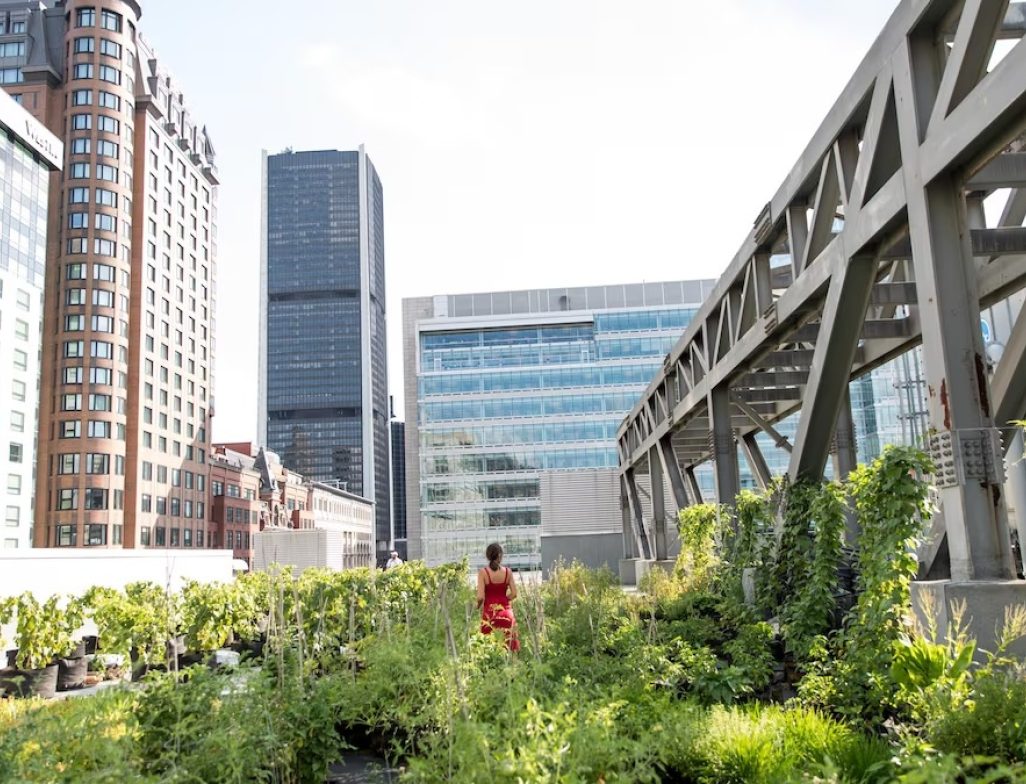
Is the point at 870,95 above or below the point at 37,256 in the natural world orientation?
below

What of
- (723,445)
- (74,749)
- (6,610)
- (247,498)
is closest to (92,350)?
(247,498)

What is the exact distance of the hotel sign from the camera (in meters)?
62.9

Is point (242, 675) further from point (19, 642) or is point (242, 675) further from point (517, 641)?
point (19, 642)

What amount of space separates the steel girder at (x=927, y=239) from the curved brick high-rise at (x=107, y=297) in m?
72.5

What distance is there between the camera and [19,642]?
10.9m

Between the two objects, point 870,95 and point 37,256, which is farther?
point 37,256

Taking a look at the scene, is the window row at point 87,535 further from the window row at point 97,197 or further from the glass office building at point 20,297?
the window row at point 97,197

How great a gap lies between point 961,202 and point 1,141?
7286 cm

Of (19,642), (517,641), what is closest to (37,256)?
A: (19,642)

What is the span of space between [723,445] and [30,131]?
227ft

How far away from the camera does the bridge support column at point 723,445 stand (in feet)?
48.0

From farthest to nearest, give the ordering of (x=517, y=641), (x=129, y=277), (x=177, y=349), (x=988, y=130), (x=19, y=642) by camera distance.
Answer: (x=177, y=349) → (x=129, y=277) → (x=19, y=642) → (x=517, y=641) → (x=988, y=130)

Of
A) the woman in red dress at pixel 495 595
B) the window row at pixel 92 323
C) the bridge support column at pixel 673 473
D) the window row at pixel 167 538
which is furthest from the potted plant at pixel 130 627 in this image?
the window row at pixel 92 323

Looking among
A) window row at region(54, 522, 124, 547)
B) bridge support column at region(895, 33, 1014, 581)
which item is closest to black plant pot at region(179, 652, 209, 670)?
bridge support column at region(895, 33, 1014, 581)
